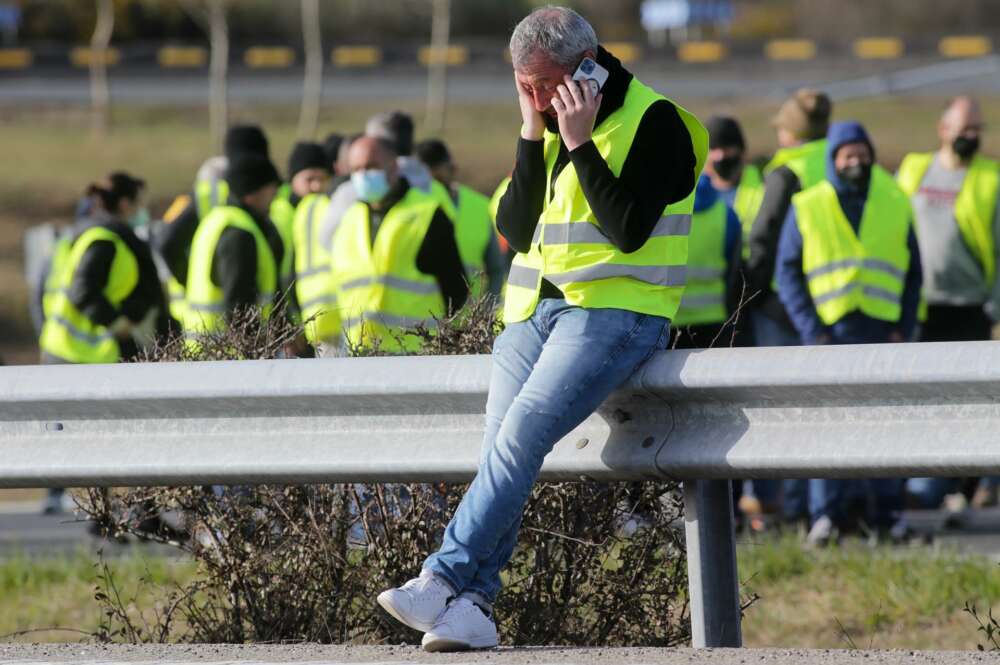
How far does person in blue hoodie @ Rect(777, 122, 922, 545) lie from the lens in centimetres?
984

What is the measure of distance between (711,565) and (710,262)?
17.7 feet

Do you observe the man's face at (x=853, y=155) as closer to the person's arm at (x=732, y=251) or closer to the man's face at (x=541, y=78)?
the person's arm at (x=732, y=251)

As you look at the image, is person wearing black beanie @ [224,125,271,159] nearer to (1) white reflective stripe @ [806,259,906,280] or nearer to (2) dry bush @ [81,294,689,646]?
(1) white reflective stripe @ [806,259,906,280]

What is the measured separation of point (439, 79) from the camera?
39.0 meters

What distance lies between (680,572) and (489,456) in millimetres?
918

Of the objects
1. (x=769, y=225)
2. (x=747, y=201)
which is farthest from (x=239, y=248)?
(x=747, y=201)

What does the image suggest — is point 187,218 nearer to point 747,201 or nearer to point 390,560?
point 747,201

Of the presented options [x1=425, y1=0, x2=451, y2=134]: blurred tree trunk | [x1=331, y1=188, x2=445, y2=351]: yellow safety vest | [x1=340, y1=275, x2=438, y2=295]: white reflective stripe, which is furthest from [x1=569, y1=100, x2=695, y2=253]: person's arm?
[x1=425, y1=0, x2=451, y2=134]: blurred tree trunk

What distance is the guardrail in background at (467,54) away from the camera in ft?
145

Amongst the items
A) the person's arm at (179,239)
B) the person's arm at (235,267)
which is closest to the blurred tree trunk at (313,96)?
the person's arm at (179,239)

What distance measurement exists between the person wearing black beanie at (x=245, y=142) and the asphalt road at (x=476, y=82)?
90.6 feet

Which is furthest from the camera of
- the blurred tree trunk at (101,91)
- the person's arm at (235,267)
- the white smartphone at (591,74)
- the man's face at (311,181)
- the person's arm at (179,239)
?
the blurred tree trunk at (101,91)

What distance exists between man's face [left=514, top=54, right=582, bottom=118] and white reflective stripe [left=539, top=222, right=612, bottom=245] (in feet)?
1.06

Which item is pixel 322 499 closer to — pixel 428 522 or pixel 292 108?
pixel 428 522
